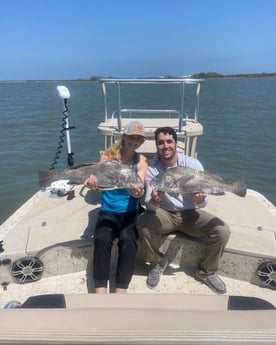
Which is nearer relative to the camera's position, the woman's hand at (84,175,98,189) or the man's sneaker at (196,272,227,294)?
the woman's hand at (84,175,98,189)

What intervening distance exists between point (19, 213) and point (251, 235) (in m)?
3.12

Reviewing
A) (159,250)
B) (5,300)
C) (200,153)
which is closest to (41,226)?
(5,300)

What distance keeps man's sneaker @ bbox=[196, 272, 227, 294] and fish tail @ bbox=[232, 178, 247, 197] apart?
3.90ft

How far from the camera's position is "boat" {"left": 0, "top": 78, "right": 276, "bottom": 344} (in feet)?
4.96

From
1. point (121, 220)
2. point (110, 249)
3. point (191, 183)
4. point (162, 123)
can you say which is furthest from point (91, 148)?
point (191, 183)

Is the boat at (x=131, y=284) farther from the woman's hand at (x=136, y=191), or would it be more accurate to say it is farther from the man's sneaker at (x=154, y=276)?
the woman's hand at (x=136, y=191)

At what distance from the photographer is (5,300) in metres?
3.63

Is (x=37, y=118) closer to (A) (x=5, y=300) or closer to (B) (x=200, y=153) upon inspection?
(B) (x=200, y=153)

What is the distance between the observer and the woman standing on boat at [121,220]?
3471 millimetres

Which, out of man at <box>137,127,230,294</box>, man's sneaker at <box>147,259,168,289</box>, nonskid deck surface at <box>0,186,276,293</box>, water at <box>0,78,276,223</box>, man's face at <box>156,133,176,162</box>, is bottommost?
water at <box>0,78,276,223</box>

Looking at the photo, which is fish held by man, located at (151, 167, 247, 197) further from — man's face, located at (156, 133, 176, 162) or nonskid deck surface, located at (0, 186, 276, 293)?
nonskid deck surface, located at (0, 186, 276, 293)

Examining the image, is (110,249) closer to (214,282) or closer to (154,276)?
(154,276)

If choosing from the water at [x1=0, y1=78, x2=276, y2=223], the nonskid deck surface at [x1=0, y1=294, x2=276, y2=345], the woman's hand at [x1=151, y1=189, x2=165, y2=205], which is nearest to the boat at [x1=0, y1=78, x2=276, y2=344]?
the nonskid deck surface at [x1=0, y1=294, x2=276, y2=345]

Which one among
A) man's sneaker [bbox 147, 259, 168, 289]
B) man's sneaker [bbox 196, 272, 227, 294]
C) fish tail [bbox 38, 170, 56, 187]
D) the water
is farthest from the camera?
the water
